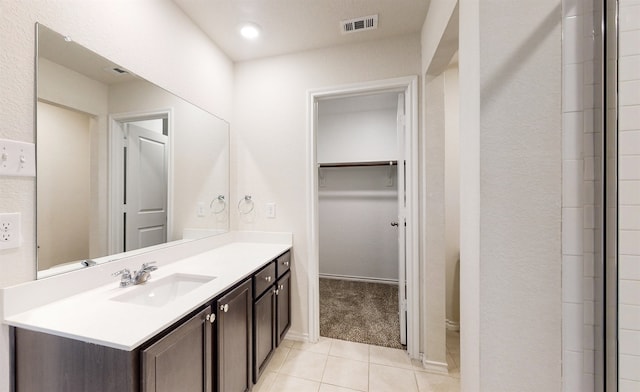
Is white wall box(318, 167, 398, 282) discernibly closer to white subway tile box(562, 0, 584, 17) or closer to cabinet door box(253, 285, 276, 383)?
cabinet door box(253, 285, 276, 383)

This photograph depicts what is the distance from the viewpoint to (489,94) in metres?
0.78

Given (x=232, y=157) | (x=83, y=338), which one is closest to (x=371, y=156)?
(x=232, y=157)

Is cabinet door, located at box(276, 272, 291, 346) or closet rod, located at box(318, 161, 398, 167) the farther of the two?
closet rod, located at box(318, 161, 398, 167)

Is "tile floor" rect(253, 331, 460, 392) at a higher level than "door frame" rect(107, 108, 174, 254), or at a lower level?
lower

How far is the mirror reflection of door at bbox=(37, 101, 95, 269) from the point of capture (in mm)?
956

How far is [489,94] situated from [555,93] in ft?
0.62

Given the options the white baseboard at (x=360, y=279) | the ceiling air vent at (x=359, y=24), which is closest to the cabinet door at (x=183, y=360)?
the ceiling air vent at (x=359, y=24)
